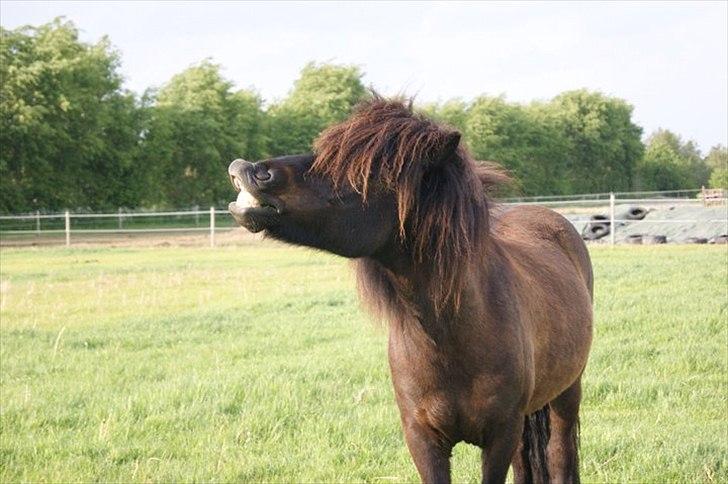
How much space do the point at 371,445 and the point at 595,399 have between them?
76.1 inches

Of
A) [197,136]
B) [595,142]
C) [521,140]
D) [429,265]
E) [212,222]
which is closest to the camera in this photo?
[429,265]

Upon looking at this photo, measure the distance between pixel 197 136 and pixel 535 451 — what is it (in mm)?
46197

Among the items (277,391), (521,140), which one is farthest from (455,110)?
(277,391)

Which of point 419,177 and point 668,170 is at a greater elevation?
point 668,170

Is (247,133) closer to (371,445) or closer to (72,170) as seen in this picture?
(72,170)

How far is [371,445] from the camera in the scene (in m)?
4.51

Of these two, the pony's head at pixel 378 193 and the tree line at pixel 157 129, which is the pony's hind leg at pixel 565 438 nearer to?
the pony's head at pixel 378 193

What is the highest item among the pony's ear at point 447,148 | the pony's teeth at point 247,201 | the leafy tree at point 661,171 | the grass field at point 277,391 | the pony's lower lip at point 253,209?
the leafy tree at point 661,171

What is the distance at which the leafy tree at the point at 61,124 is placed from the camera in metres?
36.2

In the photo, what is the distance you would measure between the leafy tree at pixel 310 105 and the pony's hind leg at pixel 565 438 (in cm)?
4928

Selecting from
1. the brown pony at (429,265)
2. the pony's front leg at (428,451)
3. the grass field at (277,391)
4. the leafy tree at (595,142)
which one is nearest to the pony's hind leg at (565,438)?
the grass field at (277,391)

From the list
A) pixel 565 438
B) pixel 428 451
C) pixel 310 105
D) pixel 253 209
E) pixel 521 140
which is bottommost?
pixel 565 438

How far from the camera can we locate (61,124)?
37.9 m

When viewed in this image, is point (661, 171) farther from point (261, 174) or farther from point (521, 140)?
point (261, 174)
